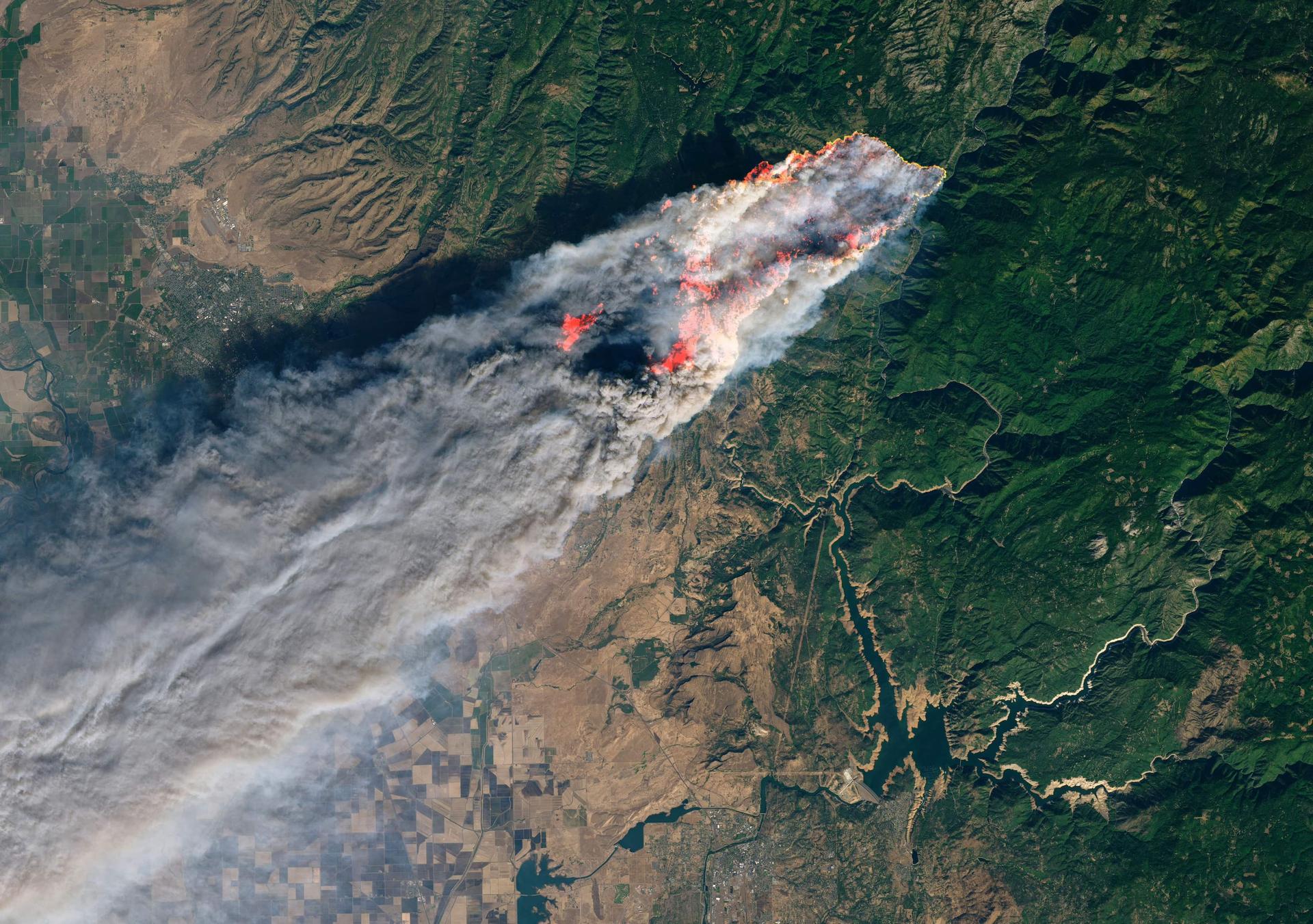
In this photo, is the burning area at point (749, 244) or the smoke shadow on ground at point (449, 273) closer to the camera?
the burning area at point (749, 244)

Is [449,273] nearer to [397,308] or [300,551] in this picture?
[397,308]

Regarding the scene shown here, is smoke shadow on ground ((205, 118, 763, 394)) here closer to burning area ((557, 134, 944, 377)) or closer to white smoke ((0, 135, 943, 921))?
burning area ((557, 134, 944, 377))

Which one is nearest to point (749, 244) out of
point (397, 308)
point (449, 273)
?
point (449, 273)

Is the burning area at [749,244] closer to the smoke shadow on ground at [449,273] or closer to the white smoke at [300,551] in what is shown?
the white smoke at [300,551]

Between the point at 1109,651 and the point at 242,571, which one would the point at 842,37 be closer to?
the point at 1109,651

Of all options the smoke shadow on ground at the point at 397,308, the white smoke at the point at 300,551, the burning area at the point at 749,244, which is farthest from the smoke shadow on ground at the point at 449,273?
the white smoke at the point at 300,551

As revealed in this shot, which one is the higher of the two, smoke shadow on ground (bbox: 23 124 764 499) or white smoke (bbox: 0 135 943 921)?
smoke shadow on ground (bbox: 23 124 764 499)

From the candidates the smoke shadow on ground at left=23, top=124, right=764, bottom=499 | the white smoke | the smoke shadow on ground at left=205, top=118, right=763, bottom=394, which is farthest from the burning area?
the smoke shadow on ground at left=23, top=124, right=764, bottom=499

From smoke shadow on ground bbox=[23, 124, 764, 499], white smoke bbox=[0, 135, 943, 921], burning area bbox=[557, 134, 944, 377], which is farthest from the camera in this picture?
smoke shadow on ground bbox=[23, 124, 764, 499]

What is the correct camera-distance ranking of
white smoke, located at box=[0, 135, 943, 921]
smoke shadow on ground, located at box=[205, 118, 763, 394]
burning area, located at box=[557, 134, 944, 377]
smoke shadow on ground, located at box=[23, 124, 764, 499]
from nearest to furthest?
white smoke, located at box=[0, 135, 943, 921] < burning area, located at box=[557, 134, 944, 377] < smoke shadow on ground, located at box=[23, 124, 764, 499] < smoke shadow on ground, located at box=[205, 118, 763, 394]
